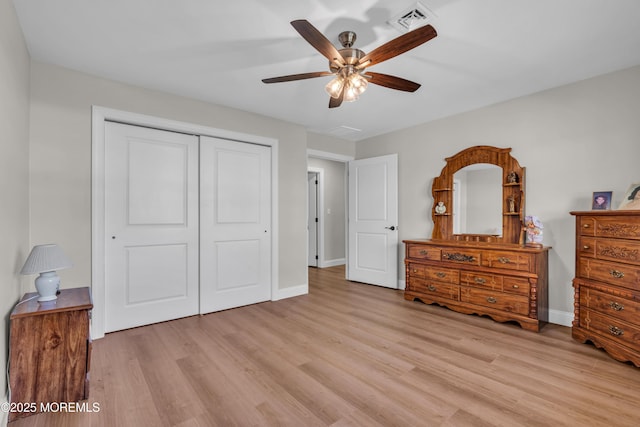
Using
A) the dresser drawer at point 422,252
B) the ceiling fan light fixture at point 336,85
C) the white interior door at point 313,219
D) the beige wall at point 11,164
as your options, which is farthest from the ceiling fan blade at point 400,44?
the white interior door at point 313,219

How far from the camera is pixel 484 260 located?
3270mm

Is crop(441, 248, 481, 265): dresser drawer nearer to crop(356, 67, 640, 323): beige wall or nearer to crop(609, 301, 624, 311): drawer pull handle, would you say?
crop(356, 67, 640, 323): beige wall

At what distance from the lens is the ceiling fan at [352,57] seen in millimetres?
1666

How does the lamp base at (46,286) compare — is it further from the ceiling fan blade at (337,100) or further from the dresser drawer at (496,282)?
the dresser drawer at (496,282)

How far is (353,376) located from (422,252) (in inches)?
84.4

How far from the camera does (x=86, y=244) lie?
2.73 meters

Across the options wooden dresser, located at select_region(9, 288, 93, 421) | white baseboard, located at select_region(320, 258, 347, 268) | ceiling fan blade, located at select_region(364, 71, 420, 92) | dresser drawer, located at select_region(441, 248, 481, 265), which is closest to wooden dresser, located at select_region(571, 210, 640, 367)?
dresser drawer, located at select_region(441, 248, 481, 265)

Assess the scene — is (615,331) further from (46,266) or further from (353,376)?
(46,266)

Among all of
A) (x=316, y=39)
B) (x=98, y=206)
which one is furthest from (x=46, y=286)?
(x=316, y=39)

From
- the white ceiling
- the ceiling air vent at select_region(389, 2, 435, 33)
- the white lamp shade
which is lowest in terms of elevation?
the white lamp shade

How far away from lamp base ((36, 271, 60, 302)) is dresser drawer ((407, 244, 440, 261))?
354 cm

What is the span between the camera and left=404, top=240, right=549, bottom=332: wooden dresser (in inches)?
116

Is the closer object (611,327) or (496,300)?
(611,327)

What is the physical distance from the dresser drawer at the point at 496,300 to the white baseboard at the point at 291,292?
2037 mm
